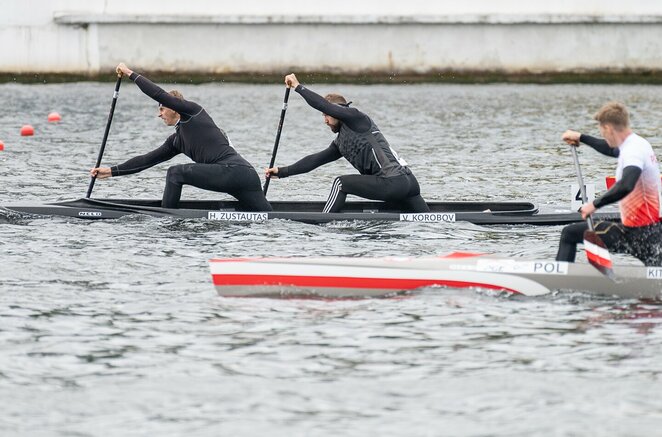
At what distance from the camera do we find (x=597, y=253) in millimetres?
12320

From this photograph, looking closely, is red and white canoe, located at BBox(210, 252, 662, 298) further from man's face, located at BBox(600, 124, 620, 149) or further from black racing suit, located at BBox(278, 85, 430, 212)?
black racing suit, located at BBox(278, 85, 430, 212)

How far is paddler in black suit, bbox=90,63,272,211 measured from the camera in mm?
16562

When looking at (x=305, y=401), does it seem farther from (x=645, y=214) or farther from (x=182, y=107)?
(x=182, y=107)

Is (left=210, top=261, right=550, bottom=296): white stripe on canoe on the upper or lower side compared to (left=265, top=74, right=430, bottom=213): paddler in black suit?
lower

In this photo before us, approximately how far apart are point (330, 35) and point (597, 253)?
3211 cm

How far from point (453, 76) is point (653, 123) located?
12307mm

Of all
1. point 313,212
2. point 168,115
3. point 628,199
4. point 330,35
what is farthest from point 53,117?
point 628,199

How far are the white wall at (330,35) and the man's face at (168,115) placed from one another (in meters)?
27.4

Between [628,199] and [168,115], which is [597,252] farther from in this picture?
[168,115]

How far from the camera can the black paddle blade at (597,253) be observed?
1231 cm

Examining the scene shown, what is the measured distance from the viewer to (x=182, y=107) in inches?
641

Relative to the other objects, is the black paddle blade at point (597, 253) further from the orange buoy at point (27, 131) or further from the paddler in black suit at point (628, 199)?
the orange buoy at point (27, 131)

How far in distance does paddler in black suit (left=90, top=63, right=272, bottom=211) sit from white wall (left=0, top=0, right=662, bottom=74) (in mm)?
27065

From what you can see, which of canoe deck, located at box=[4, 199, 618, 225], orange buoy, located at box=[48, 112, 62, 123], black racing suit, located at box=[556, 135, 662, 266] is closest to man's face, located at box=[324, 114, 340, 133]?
canoe deck, located at box=[4, 199, 618, 225]
